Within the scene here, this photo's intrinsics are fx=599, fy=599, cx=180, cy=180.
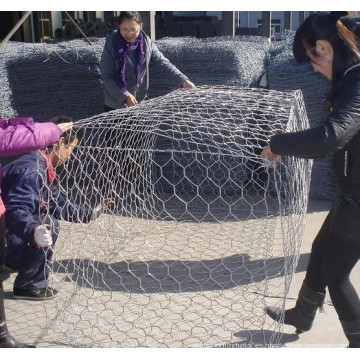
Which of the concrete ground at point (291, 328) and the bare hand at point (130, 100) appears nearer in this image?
the concrete ground at point (291, 328)

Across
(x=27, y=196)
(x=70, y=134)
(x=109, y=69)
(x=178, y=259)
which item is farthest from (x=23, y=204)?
(x=109, y=69)

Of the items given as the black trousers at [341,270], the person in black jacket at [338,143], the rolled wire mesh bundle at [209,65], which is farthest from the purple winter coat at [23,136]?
the rolled wire mesh bundle at [209,65]

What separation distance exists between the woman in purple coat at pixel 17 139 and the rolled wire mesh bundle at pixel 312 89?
252 centimetres

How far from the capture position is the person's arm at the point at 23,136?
231cm

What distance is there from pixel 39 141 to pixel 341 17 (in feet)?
4.05

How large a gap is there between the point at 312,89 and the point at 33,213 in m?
2.50

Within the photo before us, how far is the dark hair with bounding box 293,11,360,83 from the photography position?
2.08 metres

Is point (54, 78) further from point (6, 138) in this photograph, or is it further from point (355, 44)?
point (355, 44)

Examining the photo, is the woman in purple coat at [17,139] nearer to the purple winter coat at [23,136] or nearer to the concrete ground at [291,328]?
the purple winter coat at [23,136]

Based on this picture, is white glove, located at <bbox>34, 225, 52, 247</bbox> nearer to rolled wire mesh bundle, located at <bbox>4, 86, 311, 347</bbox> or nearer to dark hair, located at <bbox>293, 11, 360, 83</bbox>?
rolled wire mesh bundle, located at <bbox>4, 86, 311, 347</bbox>

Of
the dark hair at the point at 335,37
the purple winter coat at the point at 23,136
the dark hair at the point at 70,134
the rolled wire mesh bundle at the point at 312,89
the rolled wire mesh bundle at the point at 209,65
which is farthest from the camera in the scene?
the rolled wire mesh bundle at the point at 209,65

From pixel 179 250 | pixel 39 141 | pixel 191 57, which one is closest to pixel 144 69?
pixel 191 57

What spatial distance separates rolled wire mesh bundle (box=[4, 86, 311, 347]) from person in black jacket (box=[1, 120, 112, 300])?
3.4 inches

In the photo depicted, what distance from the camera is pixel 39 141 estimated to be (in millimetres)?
2373
